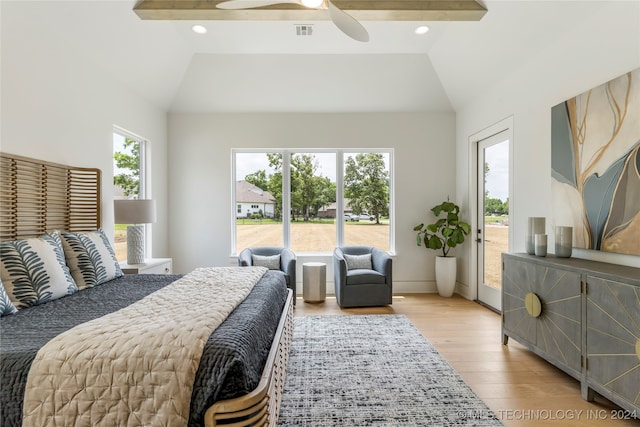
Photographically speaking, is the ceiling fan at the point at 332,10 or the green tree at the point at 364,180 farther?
the green tree at the point at 364,180

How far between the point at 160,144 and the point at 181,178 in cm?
57

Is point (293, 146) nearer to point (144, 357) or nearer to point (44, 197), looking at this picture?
point (44, 197)

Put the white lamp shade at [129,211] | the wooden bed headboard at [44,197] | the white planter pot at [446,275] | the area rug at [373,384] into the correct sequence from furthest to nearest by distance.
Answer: the white planter pot at [446,275] → the white lamp shade at [129,211] → the wooden bed headboard at [44,197] → the area rug at [373,384]

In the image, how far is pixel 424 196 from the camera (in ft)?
17.4

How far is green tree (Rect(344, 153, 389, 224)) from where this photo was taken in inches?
214

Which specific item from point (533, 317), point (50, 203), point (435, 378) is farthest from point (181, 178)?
point (533, 317)

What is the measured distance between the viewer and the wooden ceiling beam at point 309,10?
125 inches

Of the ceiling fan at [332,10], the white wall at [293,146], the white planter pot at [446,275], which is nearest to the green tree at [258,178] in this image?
the white wall at [293,146]

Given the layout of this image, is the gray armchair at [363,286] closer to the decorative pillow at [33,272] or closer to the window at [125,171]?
the window at [125,171]

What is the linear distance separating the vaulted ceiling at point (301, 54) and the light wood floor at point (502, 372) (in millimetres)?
2799

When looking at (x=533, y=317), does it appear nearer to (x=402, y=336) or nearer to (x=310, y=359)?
(x=402, y=336)

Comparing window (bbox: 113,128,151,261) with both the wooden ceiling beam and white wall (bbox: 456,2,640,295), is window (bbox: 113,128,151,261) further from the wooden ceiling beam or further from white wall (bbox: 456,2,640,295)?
white wall (bbox: 456,2,640,295)

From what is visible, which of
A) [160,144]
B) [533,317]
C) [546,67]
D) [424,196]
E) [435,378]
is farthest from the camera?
[424,196]

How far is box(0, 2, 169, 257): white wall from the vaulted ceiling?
0.06 meters
